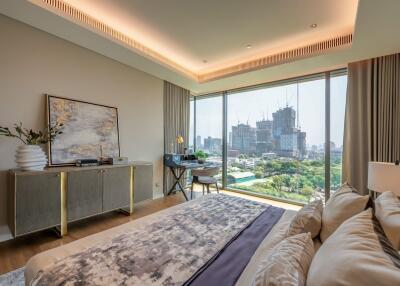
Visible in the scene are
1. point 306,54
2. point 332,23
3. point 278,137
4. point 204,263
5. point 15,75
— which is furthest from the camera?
point 278,137

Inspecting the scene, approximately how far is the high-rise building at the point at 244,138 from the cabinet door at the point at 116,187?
274 cm

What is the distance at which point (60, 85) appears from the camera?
289cm

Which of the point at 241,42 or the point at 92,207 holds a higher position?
the point at 241,42

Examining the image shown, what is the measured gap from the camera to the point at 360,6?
76.2 inches

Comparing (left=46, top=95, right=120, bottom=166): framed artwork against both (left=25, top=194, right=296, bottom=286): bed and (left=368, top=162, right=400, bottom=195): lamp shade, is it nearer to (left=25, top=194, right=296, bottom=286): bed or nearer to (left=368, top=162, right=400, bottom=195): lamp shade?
(left=25, top=194, right=296, bottom=286): bed

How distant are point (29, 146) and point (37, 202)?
67 cm

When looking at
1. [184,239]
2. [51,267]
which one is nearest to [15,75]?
[51,267]

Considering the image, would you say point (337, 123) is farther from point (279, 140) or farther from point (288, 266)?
point (288, 266)

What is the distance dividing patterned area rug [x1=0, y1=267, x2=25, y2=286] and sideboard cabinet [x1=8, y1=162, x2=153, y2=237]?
47cm

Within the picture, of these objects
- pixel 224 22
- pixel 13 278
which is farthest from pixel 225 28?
pixel 13 278

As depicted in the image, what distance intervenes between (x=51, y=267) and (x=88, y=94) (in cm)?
279

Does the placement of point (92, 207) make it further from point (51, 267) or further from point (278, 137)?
point (278, 137)

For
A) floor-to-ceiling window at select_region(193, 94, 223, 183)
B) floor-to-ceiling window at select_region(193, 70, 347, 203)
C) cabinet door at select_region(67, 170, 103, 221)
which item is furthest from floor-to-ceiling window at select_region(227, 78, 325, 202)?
cabinet door at select_region(67, 170, 103, 221)

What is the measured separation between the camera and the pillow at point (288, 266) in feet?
2.44
